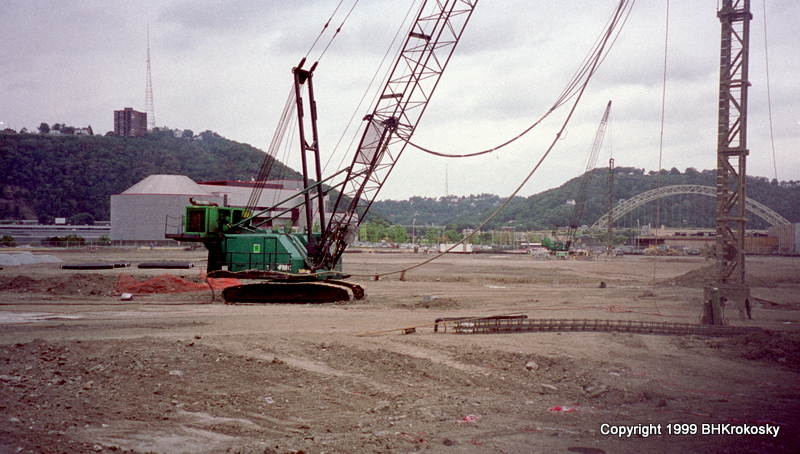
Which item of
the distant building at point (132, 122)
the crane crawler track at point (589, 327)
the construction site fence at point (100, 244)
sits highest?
the distant building at point (132, 122)

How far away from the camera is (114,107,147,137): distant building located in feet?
637

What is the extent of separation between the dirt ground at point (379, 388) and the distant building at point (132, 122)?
20108 centimetres

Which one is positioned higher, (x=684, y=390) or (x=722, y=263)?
(x=722, y=263)

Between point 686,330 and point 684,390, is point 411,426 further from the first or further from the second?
point 686,330

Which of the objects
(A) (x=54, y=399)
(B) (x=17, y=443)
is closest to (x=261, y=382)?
(A) (x=54, y=399)

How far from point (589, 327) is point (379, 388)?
6.62 meters

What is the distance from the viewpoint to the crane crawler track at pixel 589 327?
12672 millimetres

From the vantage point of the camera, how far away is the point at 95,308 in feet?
58.1

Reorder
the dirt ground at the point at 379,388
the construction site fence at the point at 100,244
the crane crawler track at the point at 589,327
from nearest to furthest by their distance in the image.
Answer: the dirt ground at the point at 379,388 < the crane crawler track at the point at 589,327 < the construction site fence at the point at 100,244

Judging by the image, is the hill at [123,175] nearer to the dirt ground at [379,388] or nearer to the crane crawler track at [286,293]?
the crane crawler track at [286,293]

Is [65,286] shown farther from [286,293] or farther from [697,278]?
[697,278]

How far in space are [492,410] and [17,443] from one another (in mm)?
5652

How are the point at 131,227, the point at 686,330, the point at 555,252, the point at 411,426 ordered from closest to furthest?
the point at 411,426 < the point at 686,330 < the point at 555,252 < the point at 131,227

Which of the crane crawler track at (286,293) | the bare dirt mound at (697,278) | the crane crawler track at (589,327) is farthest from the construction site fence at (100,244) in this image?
the crane crawler track at (589,327)
